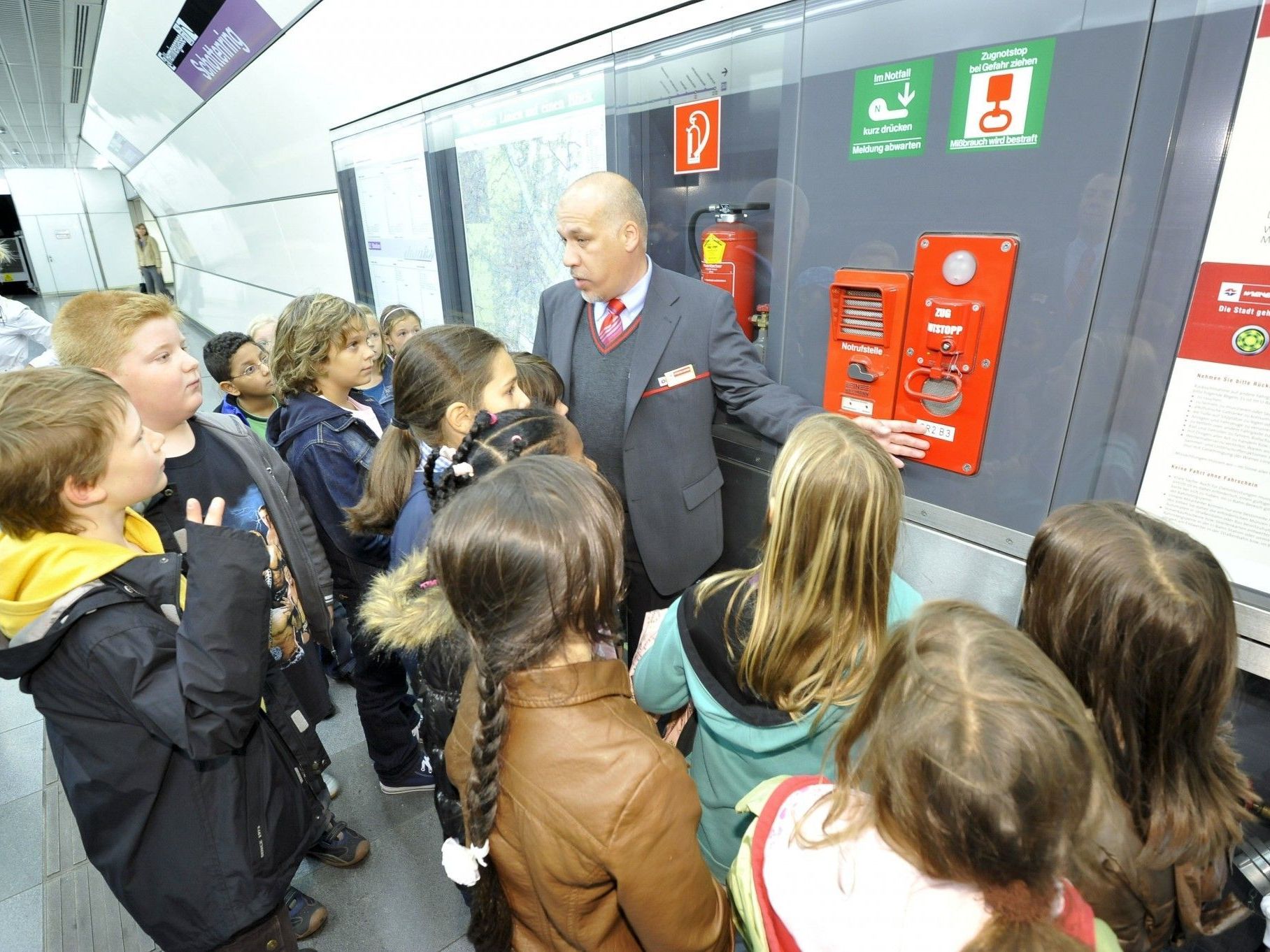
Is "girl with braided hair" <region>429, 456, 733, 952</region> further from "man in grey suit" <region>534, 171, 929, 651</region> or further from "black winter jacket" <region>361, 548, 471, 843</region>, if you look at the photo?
"man in grey suit" <region>534, 171, 929, 651</region>

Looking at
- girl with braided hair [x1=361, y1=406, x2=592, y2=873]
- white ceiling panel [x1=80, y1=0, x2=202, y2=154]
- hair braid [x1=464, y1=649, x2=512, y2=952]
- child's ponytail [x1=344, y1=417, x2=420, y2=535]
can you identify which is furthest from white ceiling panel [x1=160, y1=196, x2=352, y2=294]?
hair braid [x1=464, y1=649, x2=512, y2=952]

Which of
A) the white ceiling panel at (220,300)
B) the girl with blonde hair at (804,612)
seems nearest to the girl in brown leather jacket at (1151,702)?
the girl with blonde hair at (804,612)

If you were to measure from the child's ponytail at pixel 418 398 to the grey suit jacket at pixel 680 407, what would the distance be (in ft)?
1.86

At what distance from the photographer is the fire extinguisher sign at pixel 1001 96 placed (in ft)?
4.68

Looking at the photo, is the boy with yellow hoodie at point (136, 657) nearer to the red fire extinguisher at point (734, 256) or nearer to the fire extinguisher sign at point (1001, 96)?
the red fire extinguisher at point (734, 256)

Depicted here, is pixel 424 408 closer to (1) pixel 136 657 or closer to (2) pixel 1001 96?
(1) pixel 136 657

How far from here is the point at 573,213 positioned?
2137 mm

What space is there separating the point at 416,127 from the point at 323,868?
11.9 feet

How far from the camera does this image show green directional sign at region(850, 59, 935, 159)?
1628mm

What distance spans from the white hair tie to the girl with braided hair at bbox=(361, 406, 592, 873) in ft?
0.65

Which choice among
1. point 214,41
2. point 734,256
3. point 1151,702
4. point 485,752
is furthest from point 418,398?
point 214,41

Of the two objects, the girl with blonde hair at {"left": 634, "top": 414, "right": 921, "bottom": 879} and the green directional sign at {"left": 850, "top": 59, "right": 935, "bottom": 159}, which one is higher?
the green directional sign at {"left": 850, "top": 59, "right": 935, "bottom": 159}

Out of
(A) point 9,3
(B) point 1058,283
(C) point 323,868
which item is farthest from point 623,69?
(A) point 9,3

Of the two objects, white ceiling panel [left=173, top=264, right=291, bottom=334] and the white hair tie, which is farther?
white ceiling panel [left=173, top=264, right=291, bottom=334]
